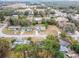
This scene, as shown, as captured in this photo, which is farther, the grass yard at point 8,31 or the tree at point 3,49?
the grass yard at point 8,31

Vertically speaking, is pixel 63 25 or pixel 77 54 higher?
pixel 63 25

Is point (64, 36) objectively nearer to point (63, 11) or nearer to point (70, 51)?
point (70, 51)

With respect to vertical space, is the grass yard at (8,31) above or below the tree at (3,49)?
below

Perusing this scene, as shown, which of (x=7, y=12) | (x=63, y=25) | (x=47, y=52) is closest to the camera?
(x=47, y=52)

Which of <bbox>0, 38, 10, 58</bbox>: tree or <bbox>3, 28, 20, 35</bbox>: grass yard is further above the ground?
<bbox>0, 38, 10, 58</bbox>: tree

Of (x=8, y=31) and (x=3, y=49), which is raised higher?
(x=3, y=49)

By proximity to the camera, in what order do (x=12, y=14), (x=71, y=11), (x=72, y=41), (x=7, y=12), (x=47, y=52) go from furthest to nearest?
(x=71, y=11)
(x=12, y=14)
(x=7, y=12)
(x=72, y=41)
(x=47, y=52)

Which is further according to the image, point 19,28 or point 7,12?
point 7,12

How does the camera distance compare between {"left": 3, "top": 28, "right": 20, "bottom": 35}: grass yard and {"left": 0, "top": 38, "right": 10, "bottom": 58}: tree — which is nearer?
{"left": 0, "top": 38, "right": 10, "bottom": 58}: tree

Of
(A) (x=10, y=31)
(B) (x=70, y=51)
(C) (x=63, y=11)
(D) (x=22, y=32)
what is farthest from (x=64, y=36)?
(C) (x=63, y=11)

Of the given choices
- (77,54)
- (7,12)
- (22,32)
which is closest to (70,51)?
(77,54)

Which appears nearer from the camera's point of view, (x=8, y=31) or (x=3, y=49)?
(x=3, y=49)
